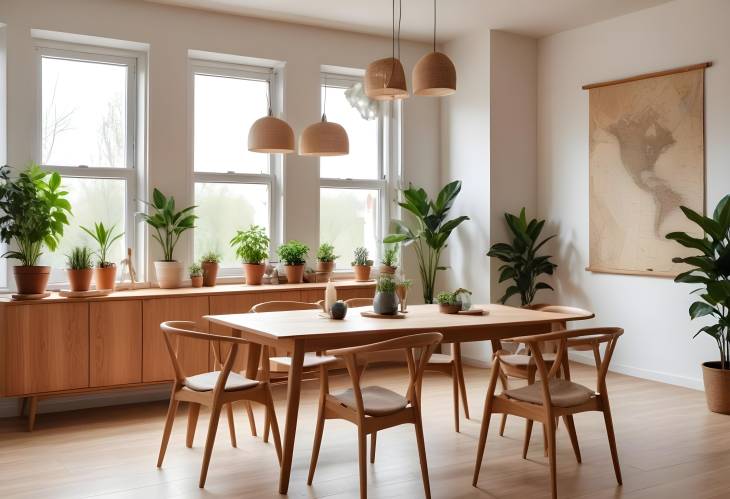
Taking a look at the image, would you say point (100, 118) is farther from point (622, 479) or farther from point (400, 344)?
point (622, 479)

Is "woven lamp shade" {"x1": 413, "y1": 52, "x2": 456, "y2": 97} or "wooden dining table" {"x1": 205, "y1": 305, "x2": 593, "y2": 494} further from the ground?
"woven lamp shade" {"x1": 413, "y1": 52, "x2": 456, "y2": 97}

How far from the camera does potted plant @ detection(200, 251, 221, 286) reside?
6027 mm

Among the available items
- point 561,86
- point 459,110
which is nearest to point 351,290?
point 459,110

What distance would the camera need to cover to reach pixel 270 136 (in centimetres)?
472

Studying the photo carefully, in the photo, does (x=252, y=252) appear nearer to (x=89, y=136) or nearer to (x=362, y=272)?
(x=362, y=272)

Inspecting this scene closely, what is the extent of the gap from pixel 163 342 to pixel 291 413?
2.14m

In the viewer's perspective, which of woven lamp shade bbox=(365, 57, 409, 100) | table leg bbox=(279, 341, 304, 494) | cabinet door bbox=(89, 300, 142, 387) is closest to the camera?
table leg bbox=(279, 341, 304, 494)

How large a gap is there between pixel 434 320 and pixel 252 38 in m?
3.37

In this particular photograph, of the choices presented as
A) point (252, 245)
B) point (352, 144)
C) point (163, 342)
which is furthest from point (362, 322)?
point (352, 144)

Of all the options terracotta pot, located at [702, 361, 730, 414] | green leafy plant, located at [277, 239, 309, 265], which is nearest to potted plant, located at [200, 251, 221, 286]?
green leafy plant, located at [277, 239, 309, 265]

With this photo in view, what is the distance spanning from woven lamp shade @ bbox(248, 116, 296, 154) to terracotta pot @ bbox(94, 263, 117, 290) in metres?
1.56

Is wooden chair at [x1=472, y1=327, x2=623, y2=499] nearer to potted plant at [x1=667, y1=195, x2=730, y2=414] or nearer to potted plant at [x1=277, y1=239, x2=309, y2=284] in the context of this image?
potted plant at [x1=667, y1=195, x2=730, y2=414]

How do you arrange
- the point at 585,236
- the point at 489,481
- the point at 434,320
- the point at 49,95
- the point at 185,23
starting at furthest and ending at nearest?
the point at 585,236, the point at 185,23, the point at 49,95, the point at 434,320, the point at 489,481

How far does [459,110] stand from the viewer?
723 centimetres
